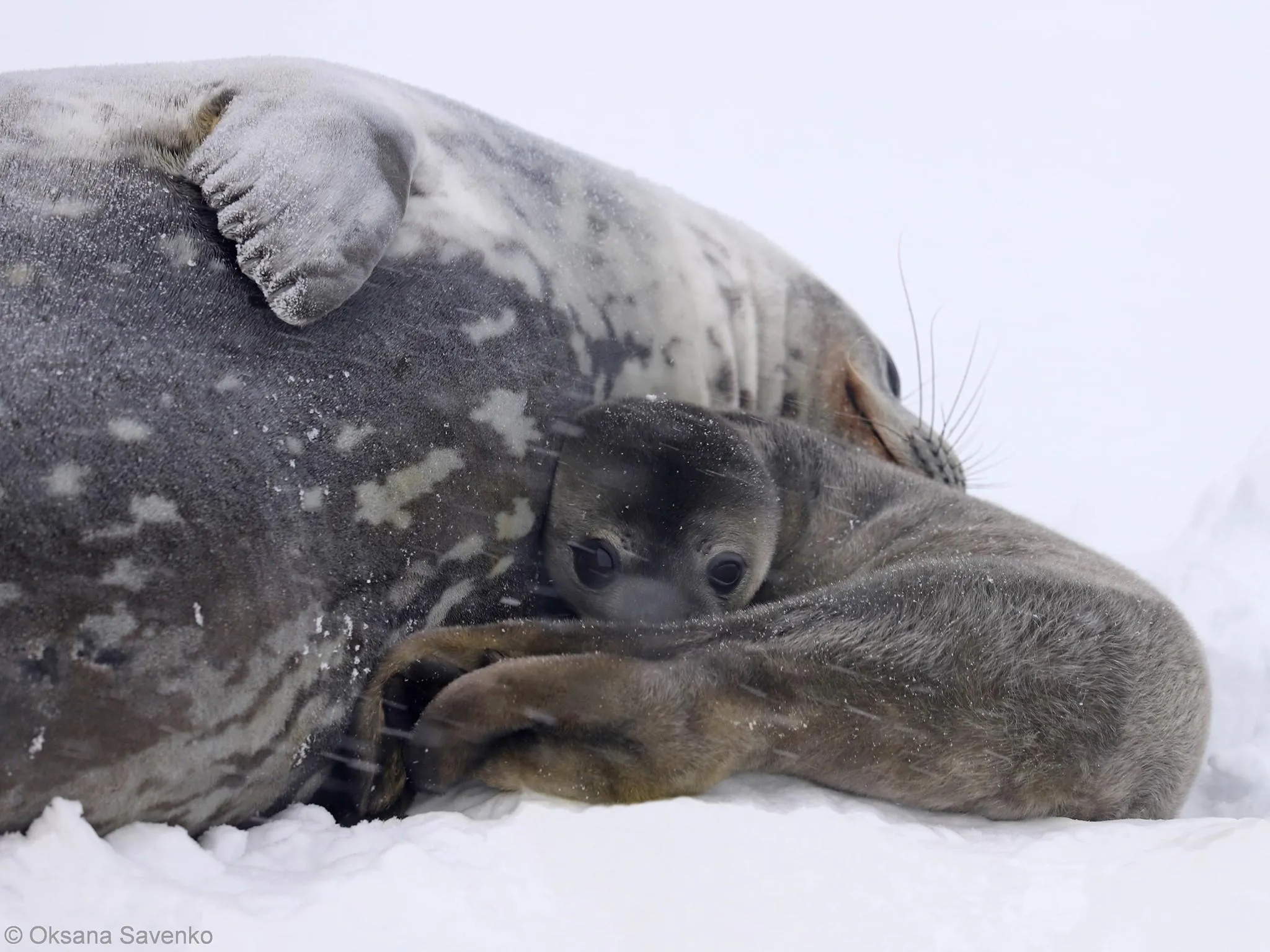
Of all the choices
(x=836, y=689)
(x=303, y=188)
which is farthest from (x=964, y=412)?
(x=303, y=188)

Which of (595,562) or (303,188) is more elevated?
(303,188)

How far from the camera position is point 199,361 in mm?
1902

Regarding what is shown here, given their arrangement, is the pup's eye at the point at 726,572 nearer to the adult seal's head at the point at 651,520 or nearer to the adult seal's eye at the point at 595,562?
the adult seal's head at the point at 651,520

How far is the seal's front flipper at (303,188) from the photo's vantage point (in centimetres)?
195

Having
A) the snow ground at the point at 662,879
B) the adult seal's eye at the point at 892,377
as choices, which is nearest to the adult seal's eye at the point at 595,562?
the snow ground at the point at 662,879

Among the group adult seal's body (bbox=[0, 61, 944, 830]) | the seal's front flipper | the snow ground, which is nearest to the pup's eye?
adult seal's body (bbox=[0, 61, 944, 830])

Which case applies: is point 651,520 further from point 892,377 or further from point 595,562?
point 892,377

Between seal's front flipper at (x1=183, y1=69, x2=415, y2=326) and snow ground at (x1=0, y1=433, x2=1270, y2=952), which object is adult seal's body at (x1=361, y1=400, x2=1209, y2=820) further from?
seal's front flipper at (x1=183, y1=69, x2=415, y2=326)

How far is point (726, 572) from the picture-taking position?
2.49 meters

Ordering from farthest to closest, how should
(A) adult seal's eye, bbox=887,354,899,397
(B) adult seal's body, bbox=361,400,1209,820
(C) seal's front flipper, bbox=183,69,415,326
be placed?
(A) adult seal's eye, bbox=887,354,899,397 → (C) seal's front flipper, bbox=183,69,415,326 → (B) adult seal's body, bbox=361,400,1209,820

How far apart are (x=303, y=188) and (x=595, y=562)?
34.4 inches

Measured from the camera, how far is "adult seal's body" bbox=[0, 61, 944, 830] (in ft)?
5.56

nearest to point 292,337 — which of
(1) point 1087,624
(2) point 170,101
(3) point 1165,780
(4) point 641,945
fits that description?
(2) point 170,101

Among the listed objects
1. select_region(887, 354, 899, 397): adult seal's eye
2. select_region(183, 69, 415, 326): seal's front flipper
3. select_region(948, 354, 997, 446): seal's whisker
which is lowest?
select_region(948, 354, 997, 446): seal's whisker
